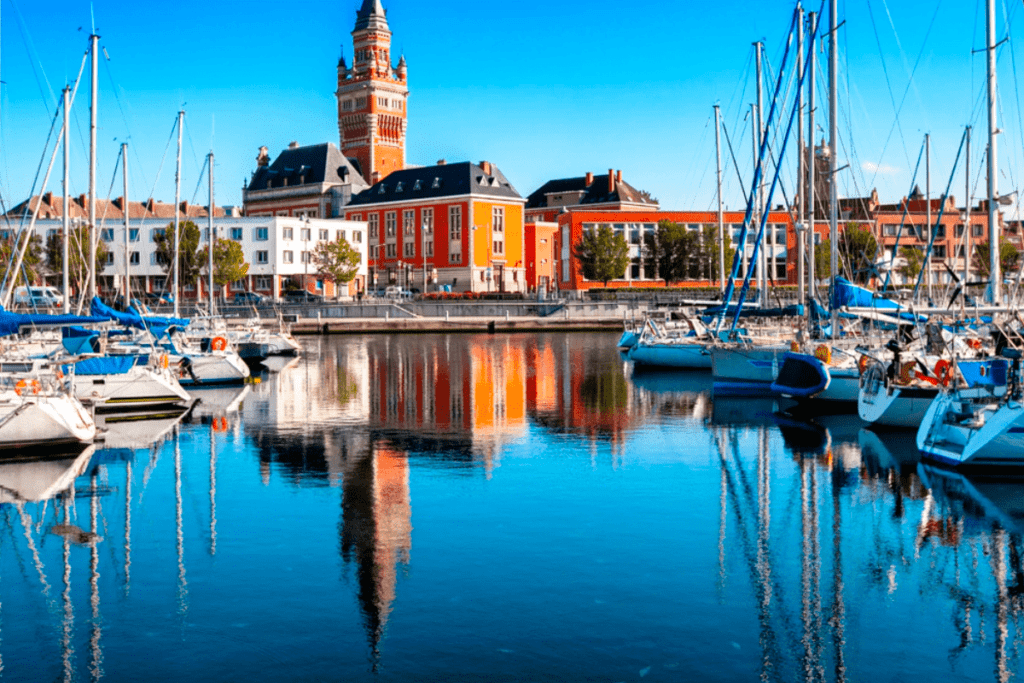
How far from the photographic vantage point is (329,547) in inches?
597

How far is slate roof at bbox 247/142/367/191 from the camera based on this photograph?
406ft

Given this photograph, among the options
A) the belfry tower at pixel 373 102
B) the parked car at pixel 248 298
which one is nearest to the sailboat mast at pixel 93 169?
the parked car at pixel 248 298

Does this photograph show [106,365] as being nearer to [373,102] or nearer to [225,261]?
[225,261]

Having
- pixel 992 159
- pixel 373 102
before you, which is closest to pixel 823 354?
pixel 992 159

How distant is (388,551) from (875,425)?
14501 mm

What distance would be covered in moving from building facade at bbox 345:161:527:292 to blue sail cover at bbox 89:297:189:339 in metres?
64.2

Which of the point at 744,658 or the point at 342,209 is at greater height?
the point at 342,209

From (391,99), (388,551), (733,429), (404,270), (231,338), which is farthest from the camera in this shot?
(391,99)

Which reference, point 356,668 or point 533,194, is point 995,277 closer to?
point 356,668

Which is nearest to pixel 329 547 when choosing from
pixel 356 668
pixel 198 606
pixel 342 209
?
pixel 198 606

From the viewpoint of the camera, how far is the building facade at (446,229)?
105625 millimetres

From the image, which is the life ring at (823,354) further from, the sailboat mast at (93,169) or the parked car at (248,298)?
the parked car at (248,298)

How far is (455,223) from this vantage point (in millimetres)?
106438

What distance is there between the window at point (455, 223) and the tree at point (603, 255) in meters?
13.2
